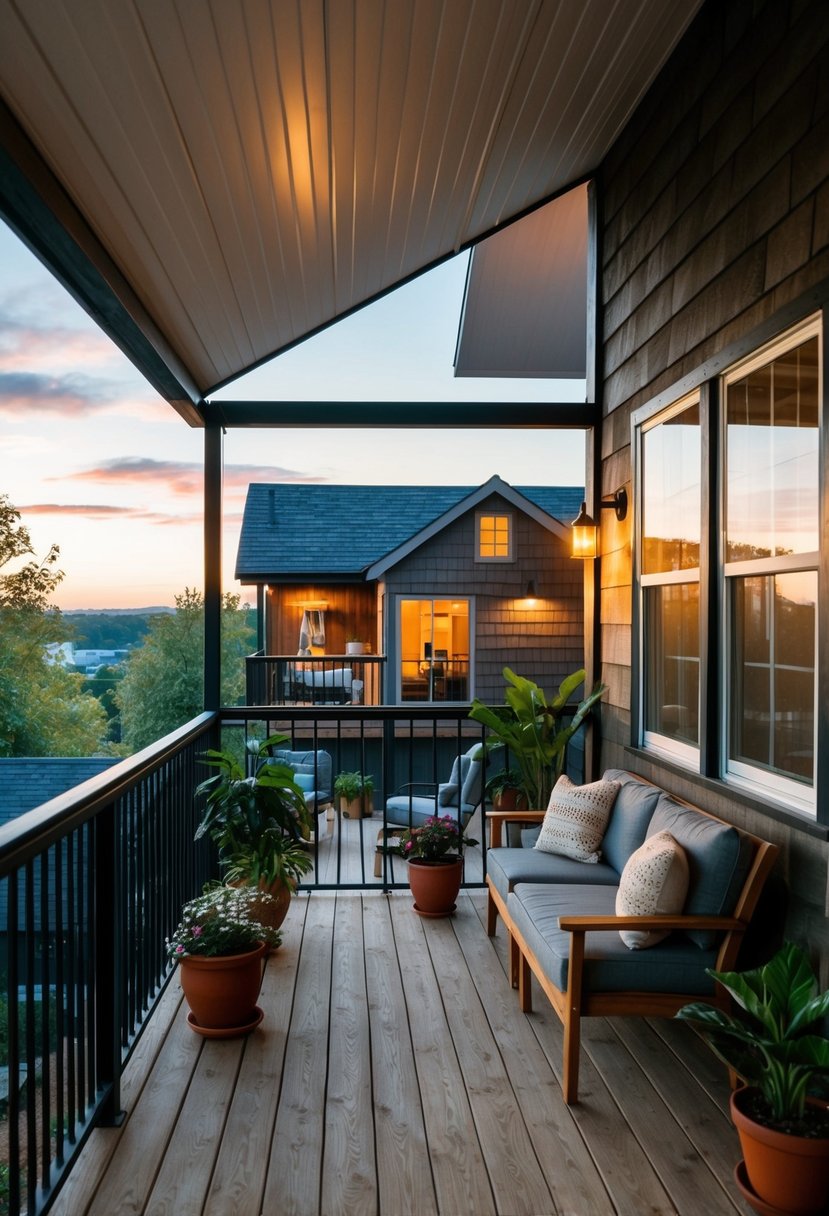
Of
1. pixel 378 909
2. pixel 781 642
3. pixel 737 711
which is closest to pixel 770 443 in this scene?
pixel 781 642

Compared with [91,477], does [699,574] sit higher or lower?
lower

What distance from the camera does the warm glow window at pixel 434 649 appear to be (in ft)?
42.9

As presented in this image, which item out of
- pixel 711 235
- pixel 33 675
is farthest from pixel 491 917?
pixel 33 675

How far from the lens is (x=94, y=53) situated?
2.37m

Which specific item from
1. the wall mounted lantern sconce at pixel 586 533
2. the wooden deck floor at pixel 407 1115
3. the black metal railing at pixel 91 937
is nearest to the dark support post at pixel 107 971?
the black metal railing at pixel 91 937

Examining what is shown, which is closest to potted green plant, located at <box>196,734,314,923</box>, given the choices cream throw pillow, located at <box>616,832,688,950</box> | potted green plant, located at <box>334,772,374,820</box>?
cream throw pillow, located at <box>616,832,688,950</box>

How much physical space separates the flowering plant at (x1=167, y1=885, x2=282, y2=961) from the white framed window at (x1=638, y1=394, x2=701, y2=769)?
1.86 metres

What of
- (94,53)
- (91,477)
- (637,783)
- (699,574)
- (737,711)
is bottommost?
(637,783)

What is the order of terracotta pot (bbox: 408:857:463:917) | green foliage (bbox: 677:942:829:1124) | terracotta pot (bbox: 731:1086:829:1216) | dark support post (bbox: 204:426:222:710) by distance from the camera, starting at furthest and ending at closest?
dark support post (bbox: 204:426:222:710), terracotta pot (bbox: 408:857:463:917), green foliage (bbox: 677:942:829:1124), terracotta pot (bbox: 731:1086:829:1216)

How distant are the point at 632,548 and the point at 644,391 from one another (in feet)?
2.48

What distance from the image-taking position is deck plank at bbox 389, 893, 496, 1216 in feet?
7.93

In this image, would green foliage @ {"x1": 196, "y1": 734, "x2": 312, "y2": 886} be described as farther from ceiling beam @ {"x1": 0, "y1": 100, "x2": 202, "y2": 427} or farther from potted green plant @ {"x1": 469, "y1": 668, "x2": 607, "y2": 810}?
ceiling beam @ {"x1": 0, "y1": 100, "x2": 202, "y2": 427}

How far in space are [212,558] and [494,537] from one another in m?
8.33

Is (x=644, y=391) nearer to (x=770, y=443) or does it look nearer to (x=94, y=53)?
(x=770, y=443)
